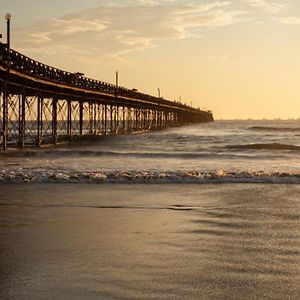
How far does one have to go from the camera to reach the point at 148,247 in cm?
668

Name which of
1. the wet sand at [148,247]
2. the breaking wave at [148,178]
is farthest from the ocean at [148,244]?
the breaking wave at [148,178]

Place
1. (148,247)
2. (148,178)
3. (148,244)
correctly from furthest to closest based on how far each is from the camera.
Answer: (148,178) < (148,244) < (148,247)

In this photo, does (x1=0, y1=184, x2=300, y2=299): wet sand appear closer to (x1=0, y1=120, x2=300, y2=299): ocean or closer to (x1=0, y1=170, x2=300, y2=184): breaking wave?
(x1=0, y1=120, x2=300, y2=299): ocean

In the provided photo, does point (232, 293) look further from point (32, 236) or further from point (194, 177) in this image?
point (194, 177)

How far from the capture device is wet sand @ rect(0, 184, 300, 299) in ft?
16.4

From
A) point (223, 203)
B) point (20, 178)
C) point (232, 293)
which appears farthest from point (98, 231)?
point (20, 178)

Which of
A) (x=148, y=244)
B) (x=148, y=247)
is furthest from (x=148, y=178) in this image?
(x=148, y=247)

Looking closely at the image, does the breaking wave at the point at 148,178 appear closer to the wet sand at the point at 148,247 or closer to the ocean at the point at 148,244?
the ocean at the point at 148,244

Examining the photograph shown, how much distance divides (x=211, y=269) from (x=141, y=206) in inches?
189

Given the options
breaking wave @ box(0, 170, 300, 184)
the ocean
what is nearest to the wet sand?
the ocean

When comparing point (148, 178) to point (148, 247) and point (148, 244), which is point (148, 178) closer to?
point (148, 244)

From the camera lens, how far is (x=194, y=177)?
1628 cm

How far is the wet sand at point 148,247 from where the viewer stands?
4.99 m

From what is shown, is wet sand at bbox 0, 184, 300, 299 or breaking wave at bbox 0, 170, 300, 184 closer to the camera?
wet sand at bbox 0, 184, 300, 299
